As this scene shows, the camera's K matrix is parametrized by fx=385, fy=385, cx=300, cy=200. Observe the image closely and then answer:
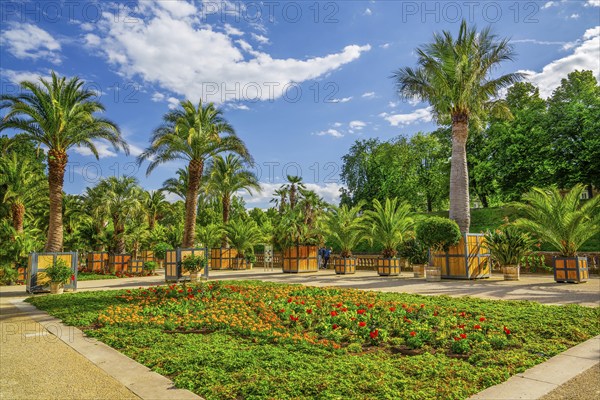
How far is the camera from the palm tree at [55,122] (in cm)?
1727

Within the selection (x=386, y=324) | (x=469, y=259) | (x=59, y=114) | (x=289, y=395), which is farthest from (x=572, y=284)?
(x=59, y=114)

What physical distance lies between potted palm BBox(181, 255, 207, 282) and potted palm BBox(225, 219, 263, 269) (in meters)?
12.5

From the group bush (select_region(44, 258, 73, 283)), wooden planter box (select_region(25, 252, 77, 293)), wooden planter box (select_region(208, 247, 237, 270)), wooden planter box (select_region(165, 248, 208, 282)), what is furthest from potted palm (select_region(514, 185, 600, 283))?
wooden planter box (select_region(208, 247, 237, 270))

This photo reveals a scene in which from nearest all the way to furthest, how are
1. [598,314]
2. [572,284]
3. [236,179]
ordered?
[598,314]
[572,284]
[236,179]

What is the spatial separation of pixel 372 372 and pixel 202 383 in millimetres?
1968

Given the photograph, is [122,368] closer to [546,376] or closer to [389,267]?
[546,376]

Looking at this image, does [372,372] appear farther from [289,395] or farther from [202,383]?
[202,383]

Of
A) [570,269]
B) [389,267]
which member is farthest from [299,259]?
[570,269]

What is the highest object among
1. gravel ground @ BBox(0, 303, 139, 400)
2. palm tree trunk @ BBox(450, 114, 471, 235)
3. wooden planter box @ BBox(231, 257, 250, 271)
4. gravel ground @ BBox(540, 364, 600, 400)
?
palm tree trunk @ BBox(450, 114, 471, 235)

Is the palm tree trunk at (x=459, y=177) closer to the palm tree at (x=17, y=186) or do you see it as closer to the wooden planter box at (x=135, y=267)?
the wooden planter box at (x=135, y=267)

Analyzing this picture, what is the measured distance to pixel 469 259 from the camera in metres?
18.2

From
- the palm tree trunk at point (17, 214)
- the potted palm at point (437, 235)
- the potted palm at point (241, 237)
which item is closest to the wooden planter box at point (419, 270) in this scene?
the potted palm at point (437, 235)

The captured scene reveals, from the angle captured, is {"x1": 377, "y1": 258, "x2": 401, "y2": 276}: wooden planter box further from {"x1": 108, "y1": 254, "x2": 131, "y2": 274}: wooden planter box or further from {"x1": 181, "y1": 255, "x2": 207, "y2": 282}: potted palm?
{"x1": 108, "y1": 254, "x2": 131, "y2": 274}: wooden planter box

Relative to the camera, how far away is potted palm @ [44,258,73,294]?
1495cm
